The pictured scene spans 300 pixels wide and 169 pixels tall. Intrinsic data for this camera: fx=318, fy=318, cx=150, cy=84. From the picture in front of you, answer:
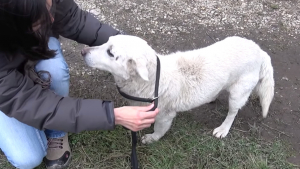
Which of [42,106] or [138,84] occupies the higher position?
[42,106]

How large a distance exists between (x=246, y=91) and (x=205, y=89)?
398 mm

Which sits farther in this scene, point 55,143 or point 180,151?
point 180,151

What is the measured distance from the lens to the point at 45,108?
6.13 feet

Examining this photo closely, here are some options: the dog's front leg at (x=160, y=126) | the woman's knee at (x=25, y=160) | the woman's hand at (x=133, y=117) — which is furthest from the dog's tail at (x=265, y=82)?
the woman's knee at (x=25, y=160)

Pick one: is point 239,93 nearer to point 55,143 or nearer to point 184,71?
point 184,71

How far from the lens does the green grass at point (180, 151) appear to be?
2699 millimetres

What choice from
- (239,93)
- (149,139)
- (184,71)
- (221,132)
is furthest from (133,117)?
(221,132)

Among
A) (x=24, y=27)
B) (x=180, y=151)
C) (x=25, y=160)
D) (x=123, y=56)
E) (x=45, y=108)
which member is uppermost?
(x=24, y=27)

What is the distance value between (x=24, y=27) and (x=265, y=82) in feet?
6.70

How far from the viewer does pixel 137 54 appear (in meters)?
2.19

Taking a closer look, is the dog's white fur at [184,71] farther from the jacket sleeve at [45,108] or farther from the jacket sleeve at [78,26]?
the jacket sleeve at [45,108]

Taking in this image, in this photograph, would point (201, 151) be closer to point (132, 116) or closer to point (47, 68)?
point (132, 116)

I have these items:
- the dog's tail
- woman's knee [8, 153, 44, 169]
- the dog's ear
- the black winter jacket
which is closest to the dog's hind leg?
the dog's tail

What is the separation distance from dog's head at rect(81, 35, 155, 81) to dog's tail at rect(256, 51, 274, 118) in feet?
3.47
